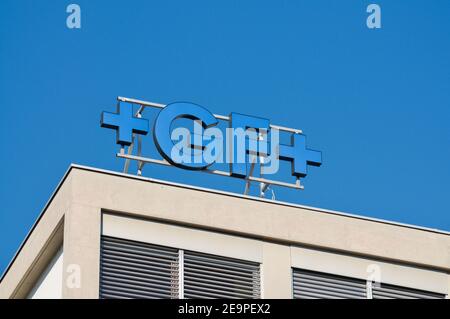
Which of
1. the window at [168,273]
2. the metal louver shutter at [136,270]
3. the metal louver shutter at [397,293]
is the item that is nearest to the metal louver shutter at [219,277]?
the window at [168,273]

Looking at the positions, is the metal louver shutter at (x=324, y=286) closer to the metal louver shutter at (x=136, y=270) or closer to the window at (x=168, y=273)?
the window at (x=168, y=273)

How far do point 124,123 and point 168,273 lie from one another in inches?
251

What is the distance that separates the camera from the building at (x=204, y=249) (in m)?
42.9

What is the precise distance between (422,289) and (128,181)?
10.0 metres

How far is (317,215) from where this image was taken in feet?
151

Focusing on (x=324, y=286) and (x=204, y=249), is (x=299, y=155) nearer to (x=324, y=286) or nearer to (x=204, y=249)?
(x=324, y=286)

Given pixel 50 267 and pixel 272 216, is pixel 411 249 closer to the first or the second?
pixel 272 216

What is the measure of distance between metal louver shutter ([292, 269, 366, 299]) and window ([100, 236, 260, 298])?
4.45 ft

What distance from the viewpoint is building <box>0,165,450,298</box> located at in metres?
42.9

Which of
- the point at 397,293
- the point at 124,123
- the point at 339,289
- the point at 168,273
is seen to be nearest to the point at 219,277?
the point at 168,273

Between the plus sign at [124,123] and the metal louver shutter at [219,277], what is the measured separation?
5.33m

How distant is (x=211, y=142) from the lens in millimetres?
48438
